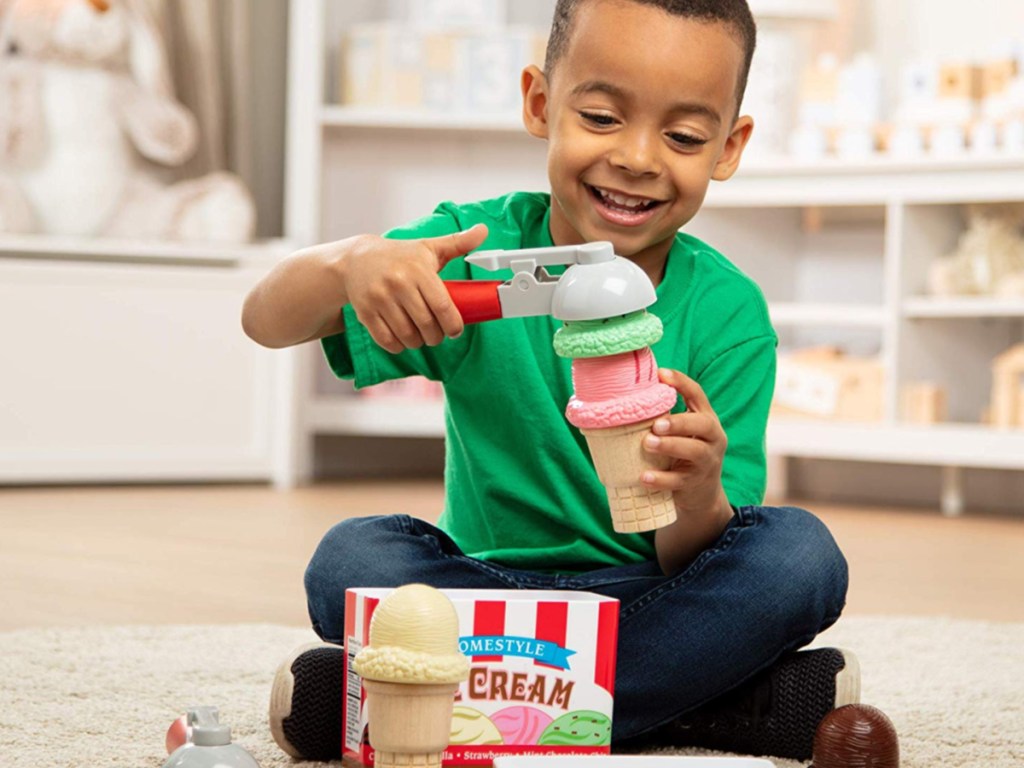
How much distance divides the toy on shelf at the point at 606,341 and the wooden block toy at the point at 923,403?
1896 millimetres

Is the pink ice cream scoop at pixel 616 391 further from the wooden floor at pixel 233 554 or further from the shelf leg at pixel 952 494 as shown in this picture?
the shelf leg at pixel 952 494

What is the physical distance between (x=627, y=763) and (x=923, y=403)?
2.00 m

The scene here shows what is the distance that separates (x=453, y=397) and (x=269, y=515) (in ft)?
4.33

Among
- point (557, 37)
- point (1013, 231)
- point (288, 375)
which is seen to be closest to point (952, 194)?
point (1013, 231)

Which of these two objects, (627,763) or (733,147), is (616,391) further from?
(733,147)

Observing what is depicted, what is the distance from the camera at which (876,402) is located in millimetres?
2693

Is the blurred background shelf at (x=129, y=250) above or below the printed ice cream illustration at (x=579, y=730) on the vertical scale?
above

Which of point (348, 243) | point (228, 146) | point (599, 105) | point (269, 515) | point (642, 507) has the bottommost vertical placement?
point (269, 515)

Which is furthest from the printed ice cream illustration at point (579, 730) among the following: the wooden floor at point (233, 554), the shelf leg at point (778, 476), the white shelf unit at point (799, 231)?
the shelf leg at point (778, 476)

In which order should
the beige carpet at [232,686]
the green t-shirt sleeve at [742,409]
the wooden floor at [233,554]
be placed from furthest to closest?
the wooden floor at [233,554] → the green t-shirt sleeve at [742,409] → the beige carpet at [232,686]

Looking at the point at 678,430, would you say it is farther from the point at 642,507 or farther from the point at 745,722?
the point at 745,722

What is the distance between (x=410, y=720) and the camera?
714 millimetres

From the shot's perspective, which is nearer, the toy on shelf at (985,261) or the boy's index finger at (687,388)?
the boy's index finger at (687,388)

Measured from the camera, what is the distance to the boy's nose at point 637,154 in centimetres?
98
